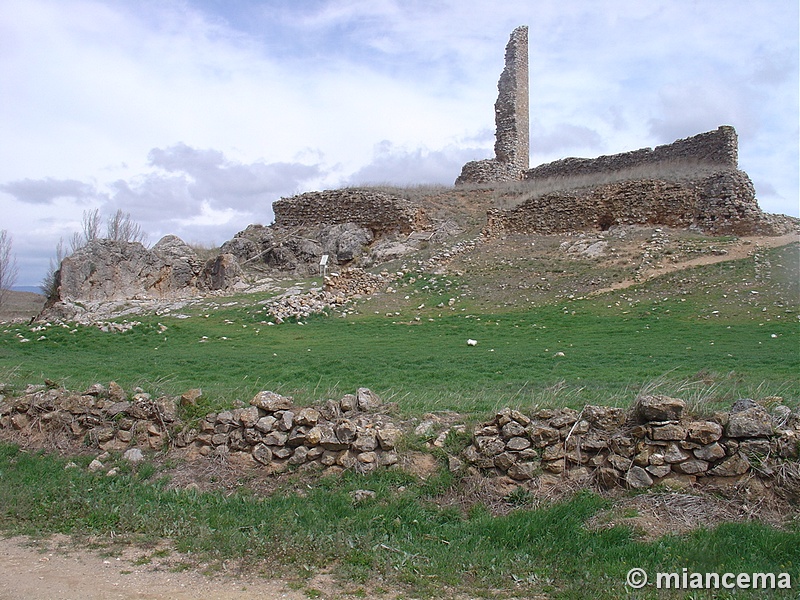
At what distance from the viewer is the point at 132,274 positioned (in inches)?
1006

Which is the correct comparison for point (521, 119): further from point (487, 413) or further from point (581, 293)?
point (487, 413)

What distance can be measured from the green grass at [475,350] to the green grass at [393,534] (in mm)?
1654

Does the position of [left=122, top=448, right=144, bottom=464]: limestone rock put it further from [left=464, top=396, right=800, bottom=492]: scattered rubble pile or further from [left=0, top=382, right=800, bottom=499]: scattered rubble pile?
[left=464, top=396, right=800, bottom=492]: scattered rubble pile

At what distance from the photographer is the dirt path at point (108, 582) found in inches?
171

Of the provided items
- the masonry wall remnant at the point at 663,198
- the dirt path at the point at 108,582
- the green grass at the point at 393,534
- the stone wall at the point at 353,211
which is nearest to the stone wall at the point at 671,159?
the masonry wall remnant at the point at 663,198

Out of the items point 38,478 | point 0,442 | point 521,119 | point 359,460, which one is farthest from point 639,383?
point 521,119

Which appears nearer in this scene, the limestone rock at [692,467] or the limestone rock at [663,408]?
the limestone rock at [692,467]

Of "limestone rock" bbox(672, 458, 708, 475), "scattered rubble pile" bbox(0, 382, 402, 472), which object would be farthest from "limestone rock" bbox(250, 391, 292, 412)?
"limestone rock" bbox(672, 458, 708, 475)

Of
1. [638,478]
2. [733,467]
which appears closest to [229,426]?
[638,478]

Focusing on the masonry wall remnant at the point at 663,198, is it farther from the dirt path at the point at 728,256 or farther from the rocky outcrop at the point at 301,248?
the rocky outcrop at the point at 301,248

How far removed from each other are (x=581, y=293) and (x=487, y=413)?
14.0 m

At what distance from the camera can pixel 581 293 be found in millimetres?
19969

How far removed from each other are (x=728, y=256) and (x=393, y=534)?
19.7 meters

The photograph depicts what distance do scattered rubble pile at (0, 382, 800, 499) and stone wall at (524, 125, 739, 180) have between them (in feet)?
78.7
